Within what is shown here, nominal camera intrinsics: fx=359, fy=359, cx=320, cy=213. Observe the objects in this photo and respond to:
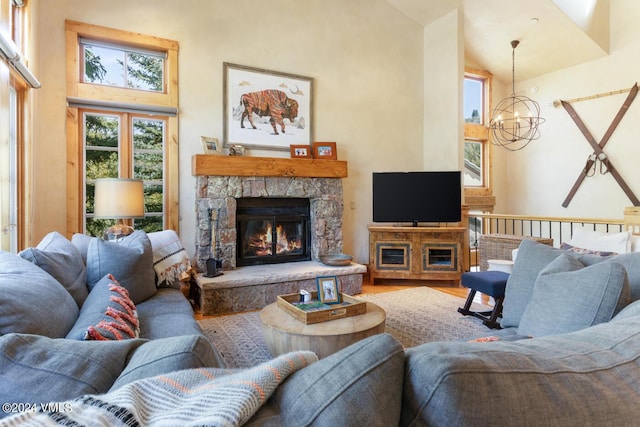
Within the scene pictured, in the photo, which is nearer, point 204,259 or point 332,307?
point 332,307

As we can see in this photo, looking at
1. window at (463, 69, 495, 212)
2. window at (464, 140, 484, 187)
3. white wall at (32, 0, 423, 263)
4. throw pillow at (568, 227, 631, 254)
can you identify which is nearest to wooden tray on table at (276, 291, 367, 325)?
throw pillow at (568, 227, 631, 254)

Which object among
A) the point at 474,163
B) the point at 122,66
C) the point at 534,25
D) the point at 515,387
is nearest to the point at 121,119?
the point at 122,66

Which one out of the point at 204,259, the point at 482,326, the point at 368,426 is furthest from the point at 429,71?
the point at 368,426

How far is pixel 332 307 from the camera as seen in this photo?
2363 mm

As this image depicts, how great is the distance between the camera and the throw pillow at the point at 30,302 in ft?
3.19

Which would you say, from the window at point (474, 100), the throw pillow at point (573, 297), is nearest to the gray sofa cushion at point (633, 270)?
the throw pillow at point (573, 297)

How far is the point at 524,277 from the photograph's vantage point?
1891 mm

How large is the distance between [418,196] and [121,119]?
365cm

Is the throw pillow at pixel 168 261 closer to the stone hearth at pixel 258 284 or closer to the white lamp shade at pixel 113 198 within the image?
the white lamp shade at pixel 113 198

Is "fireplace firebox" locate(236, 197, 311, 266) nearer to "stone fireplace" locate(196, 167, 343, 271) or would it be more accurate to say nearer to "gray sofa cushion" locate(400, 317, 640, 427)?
"stone fireplace" locate(196, 167, 343, 271)

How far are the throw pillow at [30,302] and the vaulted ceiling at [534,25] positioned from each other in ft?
18.0

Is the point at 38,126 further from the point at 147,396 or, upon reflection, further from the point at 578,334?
Result: the point at 578,334

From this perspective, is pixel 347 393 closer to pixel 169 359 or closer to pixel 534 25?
pixel 169 359

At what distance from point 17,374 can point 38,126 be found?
3537 mm
